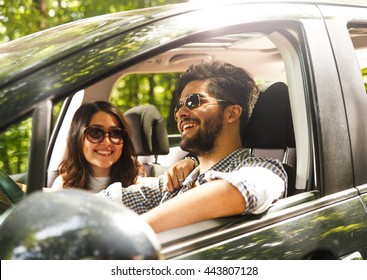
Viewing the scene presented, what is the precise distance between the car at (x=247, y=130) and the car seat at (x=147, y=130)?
78cm

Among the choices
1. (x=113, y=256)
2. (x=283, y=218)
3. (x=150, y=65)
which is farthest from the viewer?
(x=150, y=65)

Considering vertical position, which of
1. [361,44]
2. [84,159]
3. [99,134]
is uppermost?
[361,44]

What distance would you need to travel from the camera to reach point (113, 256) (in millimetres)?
1187

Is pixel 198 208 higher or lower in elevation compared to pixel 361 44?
lower

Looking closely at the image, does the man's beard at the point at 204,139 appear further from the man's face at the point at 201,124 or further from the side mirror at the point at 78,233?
the side mirror at the point at 78,233

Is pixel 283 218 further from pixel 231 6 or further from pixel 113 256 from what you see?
pixel 113 256

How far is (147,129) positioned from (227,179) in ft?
4.61

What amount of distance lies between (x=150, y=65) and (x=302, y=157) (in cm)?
139

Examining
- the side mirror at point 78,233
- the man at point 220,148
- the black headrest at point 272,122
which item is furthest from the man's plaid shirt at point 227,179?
the side mirror at point 78,233

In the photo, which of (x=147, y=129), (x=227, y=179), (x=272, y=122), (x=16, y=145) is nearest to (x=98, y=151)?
(x=147, y=129)

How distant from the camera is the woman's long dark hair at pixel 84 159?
9.76 ft

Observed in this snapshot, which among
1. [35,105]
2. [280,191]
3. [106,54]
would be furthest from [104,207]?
[280,191]

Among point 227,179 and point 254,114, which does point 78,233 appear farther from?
point 254,114

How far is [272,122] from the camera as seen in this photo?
255cm
